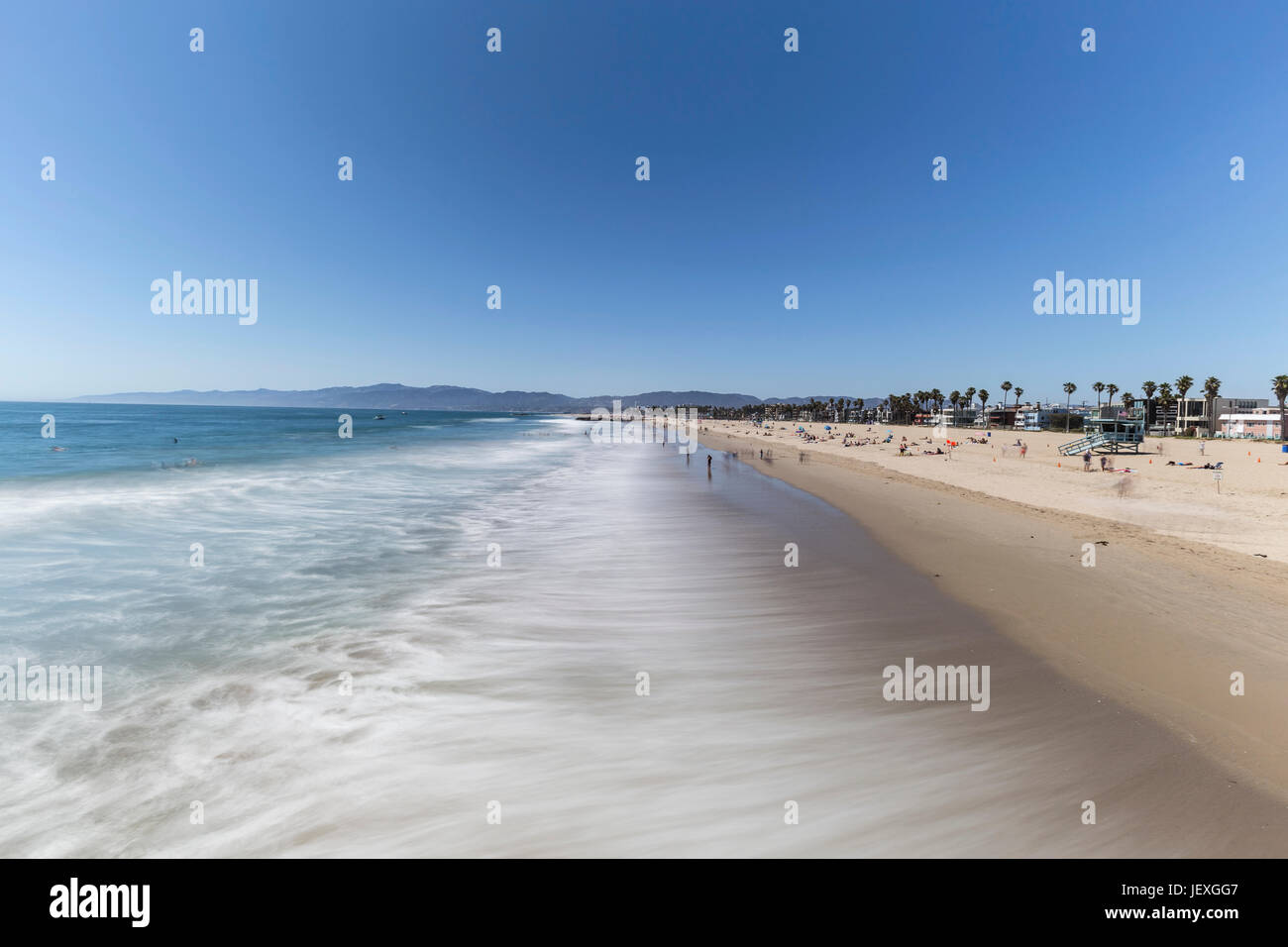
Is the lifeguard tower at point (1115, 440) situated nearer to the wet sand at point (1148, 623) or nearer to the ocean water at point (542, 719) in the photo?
the wet sand at point (1148, 623)

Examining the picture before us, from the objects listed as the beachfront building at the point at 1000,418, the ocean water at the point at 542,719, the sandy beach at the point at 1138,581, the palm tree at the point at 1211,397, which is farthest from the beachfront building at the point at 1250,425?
the ocean water at the point at 542,719

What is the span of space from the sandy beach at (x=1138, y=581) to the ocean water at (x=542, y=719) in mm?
673

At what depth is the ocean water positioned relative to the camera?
14.3 feet

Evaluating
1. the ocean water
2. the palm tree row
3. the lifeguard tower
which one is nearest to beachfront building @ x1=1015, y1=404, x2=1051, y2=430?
the palm tree row

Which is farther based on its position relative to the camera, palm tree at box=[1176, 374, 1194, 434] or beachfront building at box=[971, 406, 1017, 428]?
beachfront building at box=[971, 406, 1017, 428]

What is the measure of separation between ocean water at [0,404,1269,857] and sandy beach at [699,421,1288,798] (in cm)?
67

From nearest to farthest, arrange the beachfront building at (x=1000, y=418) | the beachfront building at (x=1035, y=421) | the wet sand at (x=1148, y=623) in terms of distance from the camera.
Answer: the wet sand at (x=1148, y=623), the beachfront building at (x=1035, y=421), the beachfront building at (x=1000, y=418)

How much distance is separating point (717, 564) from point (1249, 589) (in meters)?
9.16

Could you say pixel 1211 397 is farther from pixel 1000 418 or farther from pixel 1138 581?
pixel 1138 581

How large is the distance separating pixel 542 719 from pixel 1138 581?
1076cm

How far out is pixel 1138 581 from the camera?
944cm

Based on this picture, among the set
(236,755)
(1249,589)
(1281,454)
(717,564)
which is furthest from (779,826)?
(1281,454)

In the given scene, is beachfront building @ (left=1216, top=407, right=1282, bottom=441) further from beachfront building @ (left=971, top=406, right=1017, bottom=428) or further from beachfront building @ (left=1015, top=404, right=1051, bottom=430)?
beachfront building @ (left=971, top=406, right=1017, bottom=428)

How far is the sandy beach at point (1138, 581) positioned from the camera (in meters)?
5.54
